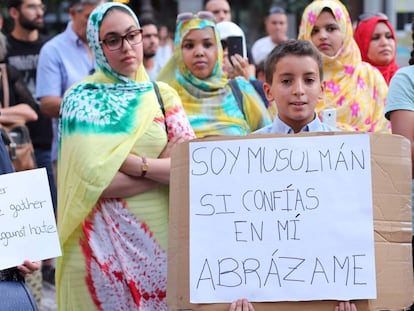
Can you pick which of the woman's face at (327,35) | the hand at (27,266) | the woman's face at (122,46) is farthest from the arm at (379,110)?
the hand at (27,266)

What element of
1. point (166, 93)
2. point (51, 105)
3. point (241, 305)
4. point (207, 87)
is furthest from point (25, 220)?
point (51, 105)

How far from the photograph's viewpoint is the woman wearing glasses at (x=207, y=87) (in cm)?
530

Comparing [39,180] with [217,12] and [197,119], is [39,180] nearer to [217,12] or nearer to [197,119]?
[197,119]

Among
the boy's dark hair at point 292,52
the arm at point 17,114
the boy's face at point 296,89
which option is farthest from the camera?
the arm at point 17,114

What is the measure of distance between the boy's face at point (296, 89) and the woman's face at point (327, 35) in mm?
1718

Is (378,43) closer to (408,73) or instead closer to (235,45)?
(235,45)

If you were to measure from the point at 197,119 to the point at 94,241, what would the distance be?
116 centimetres

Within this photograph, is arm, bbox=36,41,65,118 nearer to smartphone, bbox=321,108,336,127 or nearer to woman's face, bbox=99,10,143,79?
woman's face, bbox=99,10,143,79

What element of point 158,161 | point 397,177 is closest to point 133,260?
point 158,161

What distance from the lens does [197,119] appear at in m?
5.35

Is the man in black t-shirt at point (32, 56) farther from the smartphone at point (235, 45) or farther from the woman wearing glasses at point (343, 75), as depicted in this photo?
the woman wearing glasses at point (343, 75)

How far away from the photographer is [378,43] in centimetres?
682

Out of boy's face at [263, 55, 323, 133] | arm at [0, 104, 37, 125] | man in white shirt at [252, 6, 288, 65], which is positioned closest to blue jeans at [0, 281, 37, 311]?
boy's face at [263, 55, 323, 133]

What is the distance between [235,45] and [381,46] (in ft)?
3.67
